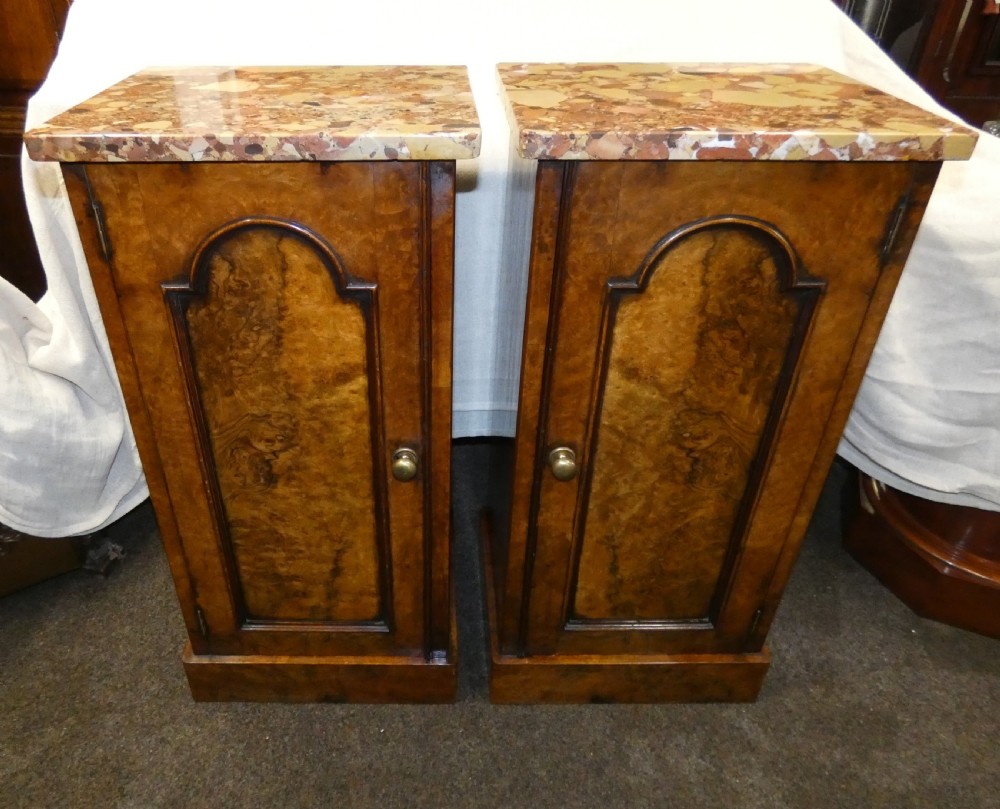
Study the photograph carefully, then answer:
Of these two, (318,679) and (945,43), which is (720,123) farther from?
(945,43)

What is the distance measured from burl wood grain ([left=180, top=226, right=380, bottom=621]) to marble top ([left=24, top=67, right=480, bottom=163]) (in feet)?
0.33

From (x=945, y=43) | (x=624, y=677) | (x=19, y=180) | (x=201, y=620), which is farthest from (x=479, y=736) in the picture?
(x=945, y=43)

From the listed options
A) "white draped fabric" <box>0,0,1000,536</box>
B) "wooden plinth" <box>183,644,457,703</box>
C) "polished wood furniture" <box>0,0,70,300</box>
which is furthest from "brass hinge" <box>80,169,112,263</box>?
"polished wood furniture" <box>0,0,70,300</box>

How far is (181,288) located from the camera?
789 mm

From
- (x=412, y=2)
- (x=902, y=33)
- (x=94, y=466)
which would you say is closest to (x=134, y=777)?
(x=94, y=466)

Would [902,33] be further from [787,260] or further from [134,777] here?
[134,777]

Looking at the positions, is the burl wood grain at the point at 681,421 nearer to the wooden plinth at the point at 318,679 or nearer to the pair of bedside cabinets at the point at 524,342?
the pair of bedside cabinets at the point at 524,342

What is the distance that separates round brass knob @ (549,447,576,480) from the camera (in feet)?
3.01

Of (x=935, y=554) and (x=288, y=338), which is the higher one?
(x=288, y=338)

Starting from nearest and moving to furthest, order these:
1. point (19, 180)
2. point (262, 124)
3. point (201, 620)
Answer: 1. point (262, 124)
2. point (201, 620)
3. point (19, 180)

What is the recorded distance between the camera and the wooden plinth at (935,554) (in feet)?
4.18

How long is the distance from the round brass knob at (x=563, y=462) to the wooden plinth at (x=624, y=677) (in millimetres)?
345

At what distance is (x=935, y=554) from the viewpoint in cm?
131

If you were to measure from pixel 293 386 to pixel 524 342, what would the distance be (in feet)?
0.87
